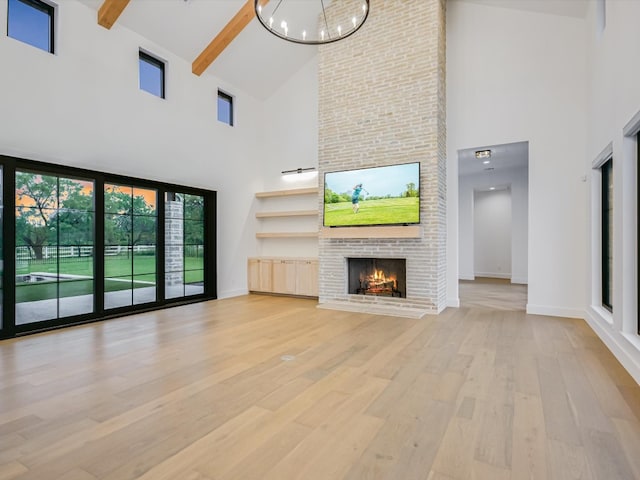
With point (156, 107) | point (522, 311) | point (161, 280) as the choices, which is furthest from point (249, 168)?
point (522, 311)

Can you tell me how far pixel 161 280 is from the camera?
19.8 feet

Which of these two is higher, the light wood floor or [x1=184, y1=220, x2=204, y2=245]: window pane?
[x1=184, y1=220, x2=204, y2=245]: window pane

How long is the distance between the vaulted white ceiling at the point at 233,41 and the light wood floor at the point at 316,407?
15.1ft

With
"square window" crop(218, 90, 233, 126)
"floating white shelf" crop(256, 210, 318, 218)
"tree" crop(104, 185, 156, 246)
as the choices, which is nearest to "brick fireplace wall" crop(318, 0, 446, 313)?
"floating white shelf" crop(256, 210, 318, 218)

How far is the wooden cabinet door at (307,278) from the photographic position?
23.1 ft

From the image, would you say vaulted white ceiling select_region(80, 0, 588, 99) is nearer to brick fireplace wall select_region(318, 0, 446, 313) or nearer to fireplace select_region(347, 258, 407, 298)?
brick fireplace wall select_region(318, 0, 446, 313)

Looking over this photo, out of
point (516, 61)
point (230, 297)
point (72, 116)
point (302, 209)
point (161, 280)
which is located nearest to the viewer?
point (72, 116)

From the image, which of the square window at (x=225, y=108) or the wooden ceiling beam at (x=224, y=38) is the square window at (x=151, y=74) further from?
the square window at (x=225, y=108)

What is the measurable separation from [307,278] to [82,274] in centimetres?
373

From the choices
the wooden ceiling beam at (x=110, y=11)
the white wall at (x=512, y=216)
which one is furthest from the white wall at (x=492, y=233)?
the wooden ceiling beam at (x=110, y=11)

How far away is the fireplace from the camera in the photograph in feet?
20.4

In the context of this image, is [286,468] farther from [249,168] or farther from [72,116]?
[249,168]

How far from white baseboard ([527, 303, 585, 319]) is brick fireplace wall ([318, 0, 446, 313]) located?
1291 mm

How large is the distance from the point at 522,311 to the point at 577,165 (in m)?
2.32
